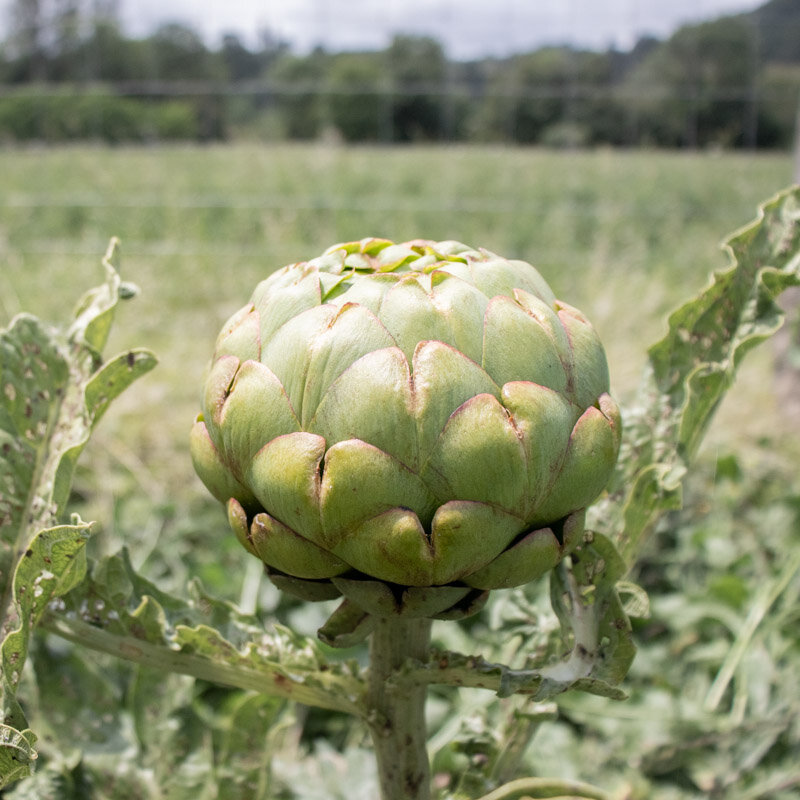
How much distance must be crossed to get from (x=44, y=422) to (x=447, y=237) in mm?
3217

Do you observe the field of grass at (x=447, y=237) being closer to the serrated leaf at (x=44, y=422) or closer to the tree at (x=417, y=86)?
the tree at (x=417, y=86)

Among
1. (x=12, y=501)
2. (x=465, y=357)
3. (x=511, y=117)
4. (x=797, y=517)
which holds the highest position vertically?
(x=511, y=117)

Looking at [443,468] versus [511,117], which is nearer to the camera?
[443,468]

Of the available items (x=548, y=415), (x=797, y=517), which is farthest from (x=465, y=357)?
(x=797, y=517)

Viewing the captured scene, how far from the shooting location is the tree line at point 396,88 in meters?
3.70

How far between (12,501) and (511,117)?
4.18 meters

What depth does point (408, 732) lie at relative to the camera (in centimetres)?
47

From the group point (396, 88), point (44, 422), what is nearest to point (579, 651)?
point (44, 422)

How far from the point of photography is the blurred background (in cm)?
92

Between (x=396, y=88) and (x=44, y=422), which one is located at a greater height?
(x=396, y=88)

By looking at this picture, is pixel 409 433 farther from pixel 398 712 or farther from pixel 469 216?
pixel 469 216

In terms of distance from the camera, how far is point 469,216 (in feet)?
13.2

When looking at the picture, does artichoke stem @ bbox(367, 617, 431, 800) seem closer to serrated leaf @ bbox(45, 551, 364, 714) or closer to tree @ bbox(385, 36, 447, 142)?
serrated leaf @ bbox(45, 551, 364, 714)

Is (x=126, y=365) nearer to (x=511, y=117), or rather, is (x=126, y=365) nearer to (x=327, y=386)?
(x=327, y=386)
